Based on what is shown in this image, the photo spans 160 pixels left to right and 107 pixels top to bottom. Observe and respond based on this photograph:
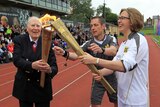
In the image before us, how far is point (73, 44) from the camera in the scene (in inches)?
134

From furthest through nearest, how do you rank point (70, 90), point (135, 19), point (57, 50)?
point (70, 90) < point (57, 50) < point (135, 19)

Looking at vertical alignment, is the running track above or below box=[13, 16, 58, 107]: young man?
below

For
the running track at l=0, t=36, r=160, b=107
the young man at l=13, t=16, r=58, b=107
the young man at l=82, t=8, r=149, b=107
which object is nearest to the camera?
the young man at l=82, t=8, r=149, b=107

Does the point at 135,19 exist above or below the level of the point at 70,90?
above

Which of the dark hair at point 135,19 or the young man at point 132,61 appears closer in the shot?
the young man at point 132,61

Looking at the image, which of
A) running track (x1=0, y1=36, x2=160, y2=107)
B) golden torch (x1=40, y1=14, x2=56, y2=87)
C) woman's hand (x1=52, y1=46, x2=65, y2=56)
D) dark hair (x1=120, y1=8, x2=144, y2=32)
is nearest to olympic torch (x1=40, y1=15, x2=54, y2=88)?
golden torch (x1=40, y1=14, x2=56, y2=87)

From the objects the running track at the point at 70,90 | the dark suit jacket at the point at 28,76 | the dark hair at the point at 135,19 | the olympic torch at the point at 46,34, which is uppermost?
the dark hair at the point at 135,19

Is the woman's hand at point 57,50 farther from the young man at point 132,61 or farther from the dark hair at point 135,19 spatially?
the dark hair at point 135,19

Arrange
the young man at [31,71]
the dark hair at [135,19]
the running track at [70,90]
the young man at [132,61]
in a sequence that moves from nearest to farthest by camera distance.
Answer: the young man at [132,61] < the dark hair at [135,19] < the young man at [31,71] < the running track at [70,90]

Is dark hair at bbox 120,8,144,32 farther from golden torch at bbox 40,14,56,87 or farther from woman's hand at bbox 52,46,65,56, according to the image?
woman's hand at bbox 52,46,65,56

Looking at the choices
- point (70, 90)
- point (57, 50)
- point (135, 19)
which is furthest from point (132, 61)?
point (70, 90)

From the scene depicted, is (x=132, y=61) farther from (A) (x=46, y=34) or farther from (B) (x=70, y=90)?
(B) (x=70, y=90)

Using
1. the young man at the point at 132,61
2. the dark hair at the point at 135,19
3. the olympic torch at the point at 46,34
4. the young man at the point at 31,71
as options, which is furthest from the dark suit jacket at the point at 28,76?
the dark hair at the point at 135,19

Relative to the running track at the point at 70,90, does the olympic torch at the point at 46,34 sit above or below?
above
